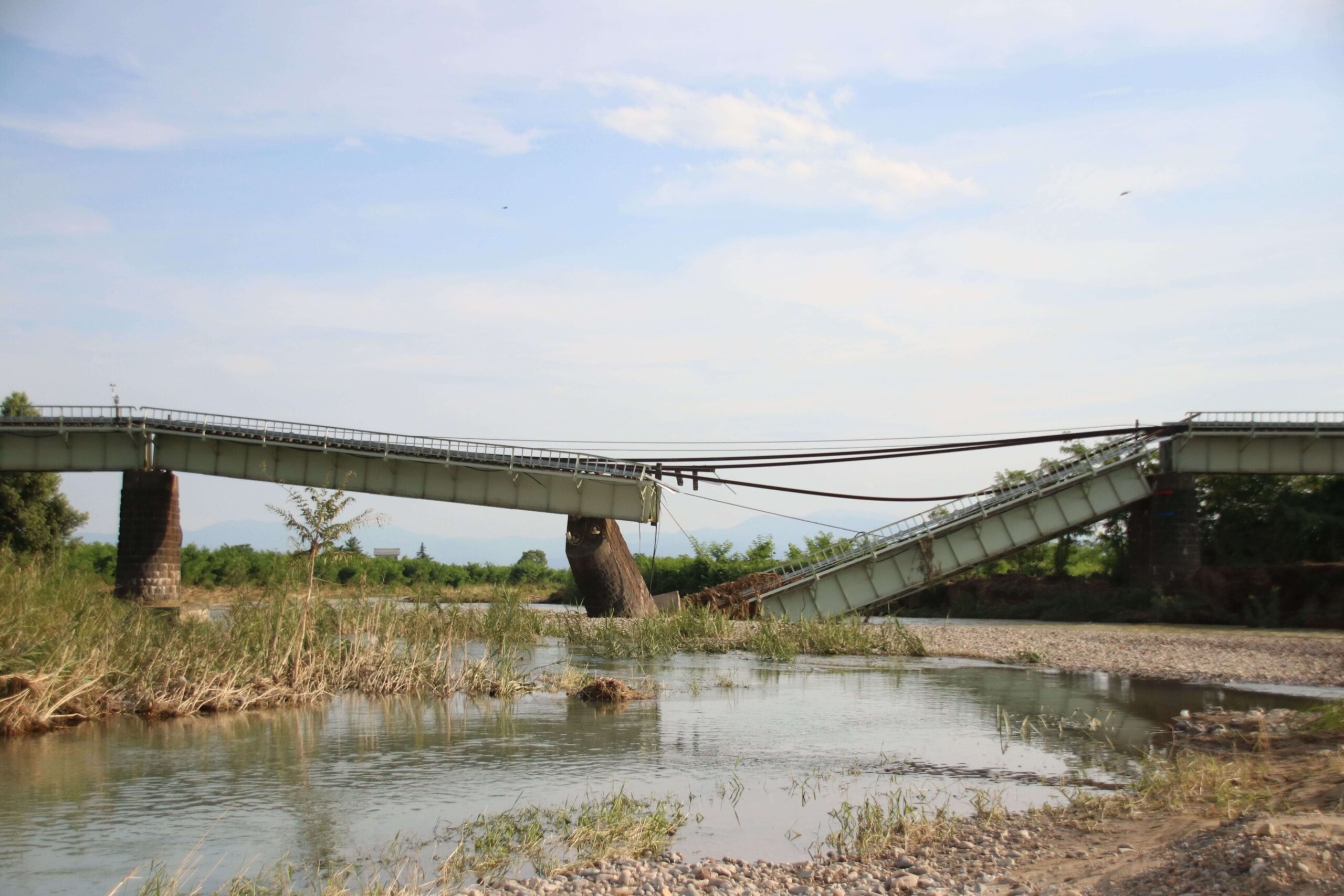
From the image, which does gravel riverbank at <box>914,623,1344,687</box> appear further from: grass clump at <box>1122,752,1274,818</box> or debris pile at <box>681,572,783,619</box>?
grass clump at <box>1122,752,1274,818</box>

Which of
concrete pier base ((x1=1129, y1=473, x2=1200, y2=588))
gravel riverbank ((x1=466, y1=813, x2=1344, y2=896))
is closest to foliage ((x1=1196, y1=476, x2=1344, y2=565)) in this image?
concrete pier base ((x1=1129, y1=473, x2=1200, y2=588))

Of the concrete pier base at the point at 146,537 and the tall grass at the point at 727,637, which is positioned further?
the concrete pier base at the point at 146,537

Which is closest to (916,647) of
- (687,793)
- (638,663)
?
(638,663)

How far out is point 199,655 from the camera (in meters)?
14.8

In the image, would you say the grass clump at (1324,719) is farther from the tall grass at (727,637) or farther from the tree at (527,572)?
the tree at (527,572)

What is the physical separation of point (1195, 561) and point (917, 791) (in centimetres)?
3198

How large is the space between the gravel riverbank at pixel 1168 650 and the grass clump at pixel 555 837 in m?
16.8

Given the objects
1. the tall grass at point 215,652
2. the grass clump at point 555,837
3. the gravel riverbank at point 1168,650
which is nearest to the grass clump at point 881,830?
the grass clump at point 555,837

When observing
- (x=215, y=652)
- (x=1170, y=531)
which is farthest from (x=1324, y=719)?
(x=1170, y=531)

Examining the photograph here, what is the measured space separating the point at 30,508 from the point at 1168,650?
48.2m

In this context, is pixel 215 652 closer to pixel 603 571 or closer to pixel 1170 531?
pixel 603 571

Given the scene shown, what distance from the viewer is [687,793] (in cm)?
1048

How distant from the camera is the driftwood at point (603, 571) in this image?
34.0 metres

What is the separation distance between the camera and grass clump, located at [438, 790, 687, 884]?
7887 mm
